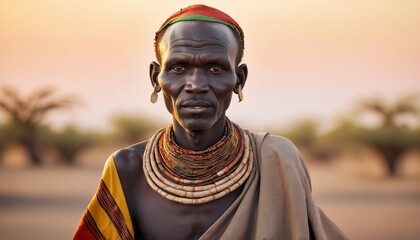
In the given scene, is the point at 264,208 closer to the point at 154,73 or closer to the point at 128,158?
the point at 128,158

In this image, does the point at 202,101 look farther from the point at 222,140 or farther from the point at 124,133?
the point at 124,133

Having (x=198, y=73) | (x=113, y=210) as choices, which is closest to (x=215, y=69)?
(x=198, y=73)

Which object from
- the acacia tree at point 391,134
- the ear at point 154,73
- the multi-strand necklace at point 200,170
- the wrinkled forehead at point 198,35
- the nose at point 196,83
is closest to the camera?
the nose at point 196,83

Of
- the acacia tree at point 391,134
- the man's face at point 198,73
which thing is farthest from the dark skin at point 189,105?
the acacia tree at point 391,134

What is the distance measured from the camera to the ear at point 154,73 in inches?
150

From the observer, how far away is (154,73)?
3836mm

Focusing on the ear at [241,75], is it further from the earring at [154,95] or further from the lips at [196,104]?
the earring at [154,95]

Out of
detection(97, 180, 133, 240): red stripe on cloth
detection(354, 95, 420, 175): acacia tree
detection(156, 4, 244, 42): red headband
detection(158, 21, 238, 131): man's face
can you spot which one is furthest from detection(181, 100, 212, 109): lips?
detection(354, 95, 420, 175): acacia tree

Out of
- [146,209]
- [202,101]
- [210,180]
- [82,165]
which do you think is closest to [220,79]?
[202,101]

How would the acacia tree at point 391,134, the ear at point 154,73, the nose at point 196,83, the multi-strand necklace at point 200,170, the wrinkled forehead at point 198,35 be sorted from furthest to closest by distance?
the acacia tree at point 391,134
the ear at point 154,73
the multi-strand necklace at point 200,170
the wrinkled forehead at point 198,35
the nose at point 196,83

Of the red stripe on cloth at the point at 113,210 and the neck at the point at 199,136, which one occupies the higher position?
the neck at the point at 199,136

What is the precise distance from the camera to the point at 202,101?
11.5 ft

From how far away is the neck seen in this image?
3754 millimetres

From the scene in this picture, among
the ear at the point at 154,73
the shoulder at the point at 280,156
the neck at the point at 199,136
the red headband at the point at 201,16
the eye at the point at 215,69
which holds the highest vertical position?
the red headband at the point at 201,16
